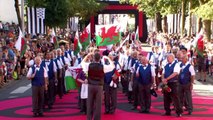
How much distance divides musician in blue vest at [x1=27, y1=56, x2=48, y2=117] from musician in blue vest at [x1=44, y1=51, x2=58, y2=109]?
1.31m

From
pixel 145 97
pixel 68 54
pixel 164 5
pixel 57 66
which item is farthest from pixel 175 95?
pixel 164 5

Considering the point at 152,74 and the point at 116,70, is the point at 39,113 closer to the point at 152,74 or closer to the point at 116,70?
the point at 116,70

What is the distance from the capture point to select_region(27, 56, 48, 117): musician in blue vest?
49.6ft

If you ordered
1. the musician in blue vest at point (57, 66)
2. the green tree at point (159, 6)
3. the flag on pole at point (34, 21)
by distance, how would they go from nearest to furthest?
1. the musician in blue vest at point (57, 66)
2. the flag on pole at point (34, 21)
3. the green tree at point (159, 6)

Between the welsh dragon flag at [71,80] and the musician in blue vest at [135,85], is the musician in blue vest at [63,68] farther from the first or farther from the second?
the musician in blue vest at [135,85]

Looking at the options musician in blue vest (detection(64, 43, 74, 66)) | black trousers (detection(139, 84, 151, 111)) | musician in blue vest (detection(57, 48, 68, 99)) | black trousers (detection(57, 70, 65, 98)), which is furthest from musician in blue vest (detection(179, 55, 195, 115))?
musician in blue vest (detection(64, 43, 74, 66))

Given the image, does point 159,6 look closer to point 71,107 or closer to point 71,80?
point 71,107

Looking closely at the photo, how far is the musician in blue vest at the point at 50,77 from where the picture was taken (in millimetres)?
16844

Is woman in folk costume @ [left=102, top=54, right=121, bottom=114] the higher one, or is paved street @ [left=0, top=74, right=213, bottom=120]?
woman in folk costume @ [left=102, top=54, right=121, bottom=114]

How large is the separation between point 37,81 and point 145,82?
349 cm

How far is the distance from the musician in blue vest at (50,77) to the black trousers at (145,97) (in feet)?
10.6

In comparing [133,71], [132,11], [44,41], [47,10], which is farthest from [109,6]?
[133,71]

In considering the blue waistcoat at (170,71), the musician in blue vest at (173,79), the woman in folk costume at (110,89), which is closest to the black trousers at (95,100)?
the woman in folk costume at (110,89)

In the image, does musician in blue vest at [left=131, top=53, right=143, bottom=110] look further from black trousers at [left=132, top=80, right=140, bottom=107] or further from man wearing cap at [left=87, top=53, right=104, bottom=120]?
man wearing cap at [left=87, top=53, right=104, bottom=120]
